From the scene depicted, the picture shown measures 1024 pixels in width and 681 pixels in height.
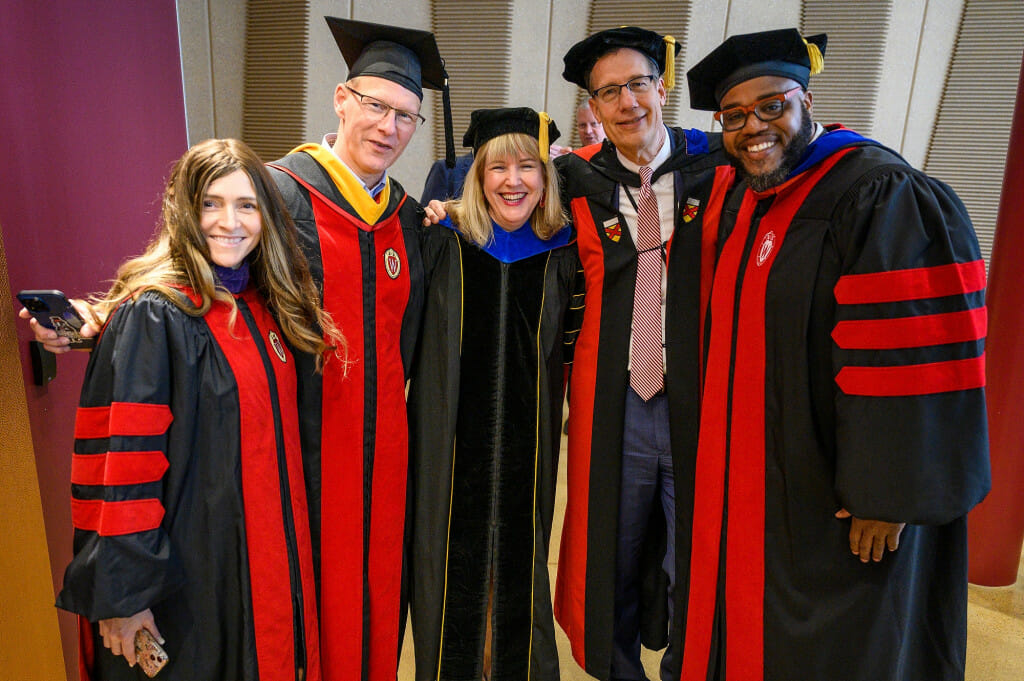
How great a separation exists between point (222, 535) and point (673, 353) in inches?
56.7

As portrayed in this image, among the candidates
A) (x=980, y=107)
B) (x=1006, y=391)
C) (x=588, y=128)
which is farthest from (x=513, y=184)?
(x=980, y=107)

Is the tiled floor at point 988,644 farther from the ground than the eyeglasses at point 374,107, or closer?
closer

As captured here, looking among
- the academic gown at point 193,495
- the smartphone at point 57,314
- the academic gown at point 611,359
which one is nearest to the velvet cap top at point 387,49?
the academic gown at point 611,359

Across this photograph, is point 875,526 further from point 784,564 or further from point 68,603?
point 68,603

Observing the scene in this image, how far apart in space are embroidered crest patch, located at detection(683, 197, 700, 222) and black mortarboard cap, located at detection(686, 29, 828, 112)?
0.36 m

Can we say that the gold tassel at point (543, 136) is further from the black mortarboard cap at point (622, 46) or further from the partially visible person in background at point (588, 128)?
the partially visible person in background at point (588, 128)

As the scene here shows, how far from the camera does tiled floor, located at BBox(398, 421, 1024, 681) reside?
2752 mm

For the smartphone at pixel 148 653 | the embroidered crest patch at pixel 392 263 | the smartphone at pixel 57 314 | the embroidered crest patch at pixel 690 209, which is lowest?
the smartphone at pixel 148 653

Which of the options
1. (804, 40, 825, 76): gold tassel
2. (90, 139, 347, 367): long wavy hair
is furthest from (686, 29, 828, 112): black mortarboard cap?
(90, 139, 347, 367): long wavy hair

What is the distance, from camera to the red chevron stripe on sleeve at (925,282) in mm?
1495

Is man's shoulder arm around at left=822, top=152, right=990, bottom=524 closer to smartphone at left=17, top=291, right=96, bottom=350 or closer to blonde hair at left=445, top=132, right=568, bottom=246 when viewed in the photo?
blonde hair at left=445, top=132, right=568, bottom=246

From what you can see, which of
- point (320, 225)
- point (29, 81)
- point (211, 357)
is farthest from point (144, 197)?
point (211, 357)

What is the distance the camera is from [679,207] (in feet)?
7.11

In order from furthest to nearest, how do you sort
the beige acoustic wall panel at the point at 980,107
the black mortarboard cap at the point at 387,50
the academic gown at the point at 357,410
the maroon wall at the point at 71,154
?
the beige acoustic wall panel at the point at 980,107 < the black mortarboard cap at the point at 387,50 < the academic gown at the point at 357,410 < the maroon wall at the point at 71,154
